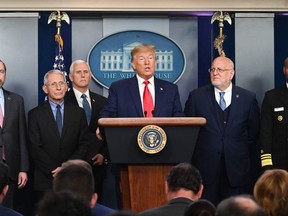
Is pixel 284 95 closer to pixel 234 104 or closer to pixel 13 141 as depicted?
pixel 234 104

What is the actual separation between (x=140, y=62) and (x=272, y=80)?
1.95 m

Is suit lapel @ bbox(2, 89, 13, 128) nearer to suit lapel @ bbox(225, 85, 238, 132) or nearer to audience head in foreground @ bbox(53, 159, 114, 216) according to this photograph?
suit lapel @ bbox(225, 85, 238, 132)

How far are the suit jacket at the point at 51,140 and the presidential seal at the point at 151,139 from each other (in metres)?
1.32

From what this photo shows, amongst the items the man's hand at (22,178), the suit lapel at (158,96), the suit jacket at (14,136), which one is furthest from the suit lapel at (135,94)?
the man's hand at (22,178)

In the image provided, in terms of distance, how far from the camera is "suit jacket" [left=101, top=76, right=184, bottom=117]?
258 inches

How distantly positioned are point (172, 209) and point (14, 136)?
3177mm

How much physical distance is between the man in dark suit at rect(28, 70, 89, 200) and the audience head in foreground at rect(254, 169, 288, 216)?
2901 millimetres

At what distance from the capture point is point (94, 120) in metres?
7.51

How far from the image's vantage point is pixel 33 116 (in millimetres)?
7176

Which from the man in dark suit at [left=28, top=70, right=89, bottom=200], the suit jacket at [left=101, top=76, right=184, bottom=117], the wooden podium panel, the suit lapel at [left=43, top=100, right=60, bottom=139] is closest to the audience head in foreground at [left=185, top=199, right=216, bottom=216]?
the wooden podium panel

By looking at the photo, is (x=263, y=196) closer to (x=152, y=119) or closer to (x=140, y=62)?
(x=152, y=119)

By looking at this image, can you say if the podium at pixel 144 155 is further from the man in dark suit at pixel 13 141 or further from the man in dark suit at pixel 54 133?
the man in dark suit at pixel 13 141

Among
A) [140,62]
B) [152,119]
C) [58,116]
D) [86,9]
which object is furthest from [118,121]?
[86,9]

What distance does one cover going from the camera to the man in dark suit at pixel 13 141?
711 cm
